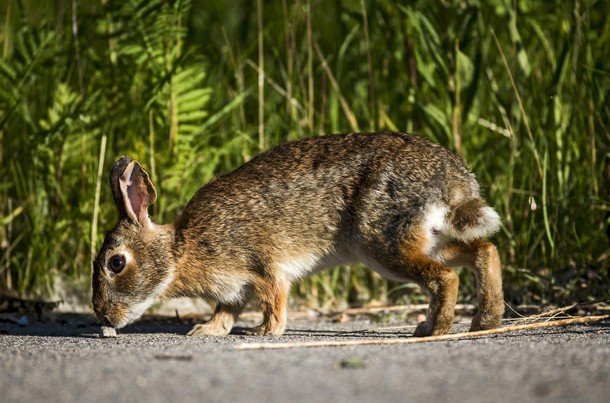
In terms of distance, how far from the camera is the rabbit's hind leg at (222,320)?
18.3 feet

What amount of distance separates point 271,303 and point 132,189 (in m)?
1.03

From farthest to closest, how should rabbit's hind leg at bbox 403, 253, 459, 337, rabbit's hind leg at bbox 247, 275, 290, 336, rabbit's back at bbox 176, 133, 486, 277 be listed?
rabbit's hind leg at bbox 247, 275, 290, 336 < rabbit's back at bbox 176, 133, 486, 277 < rabbit's hind leg at bbox 403, 253, 459, 337

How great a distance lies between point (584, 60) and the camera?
617 centimetres

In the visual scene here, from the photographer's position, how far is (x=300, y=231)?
5.57 metres

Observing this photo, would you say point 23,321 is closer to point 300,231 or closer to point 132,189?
point 132,189

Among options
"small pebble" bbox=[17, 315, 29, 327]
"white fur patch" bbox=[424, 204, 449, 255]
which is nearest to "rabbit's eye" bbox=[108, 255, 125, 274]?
"small pebble" bbox=[17, 315, 29, 327]

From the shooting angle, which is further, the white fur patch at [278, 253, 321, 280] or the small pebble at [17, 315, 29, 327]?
the small pebble at [17, 315, 29, 327]

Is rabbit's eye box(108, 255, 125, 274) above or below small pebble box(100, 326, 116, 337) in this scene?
above

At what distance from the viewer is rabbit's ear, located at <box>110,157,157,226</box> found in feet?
18.3

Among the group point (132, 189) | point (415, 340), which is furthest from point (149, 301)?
point (415, 340)

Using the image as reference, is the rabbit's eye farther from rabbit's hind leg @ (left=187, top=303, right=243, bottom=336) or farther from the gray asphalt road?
the gray asphalt road

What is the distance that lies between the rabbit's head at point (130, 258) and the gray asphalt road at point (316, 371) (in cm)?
76

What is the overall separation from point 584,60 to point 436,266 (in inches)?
75.5

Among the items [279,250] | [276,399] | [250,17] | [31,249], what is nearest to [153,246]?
[279,250]
